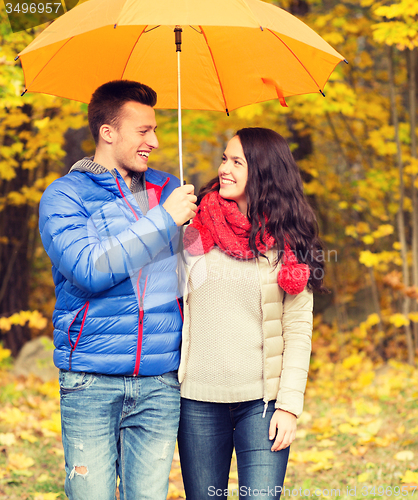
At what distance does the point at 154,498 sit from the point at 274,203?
131cm

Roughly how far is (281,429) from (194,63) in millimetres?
1825

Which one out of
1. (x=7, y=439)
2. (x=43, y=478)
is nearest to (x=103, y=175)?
(x=43, y=478)

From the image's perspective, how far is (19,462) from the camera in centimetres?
378

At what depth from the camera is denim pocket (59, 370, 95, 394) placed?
2.00m

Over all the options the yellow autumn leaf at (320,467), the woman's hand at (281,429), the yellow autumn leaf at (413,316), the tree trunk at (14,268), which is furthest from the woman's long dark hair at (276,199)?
the tree trunk at (14,268)

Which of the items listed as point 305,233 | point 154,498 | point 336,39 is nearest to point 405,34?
point 336,39

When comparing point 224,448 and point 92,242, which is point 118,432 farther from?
point 92,242

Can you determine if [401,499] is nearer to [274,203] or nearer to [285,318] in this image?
[285,318]

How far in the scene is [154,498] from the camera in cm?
210

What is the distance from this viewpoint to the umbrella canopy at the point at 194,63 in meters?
2.50
